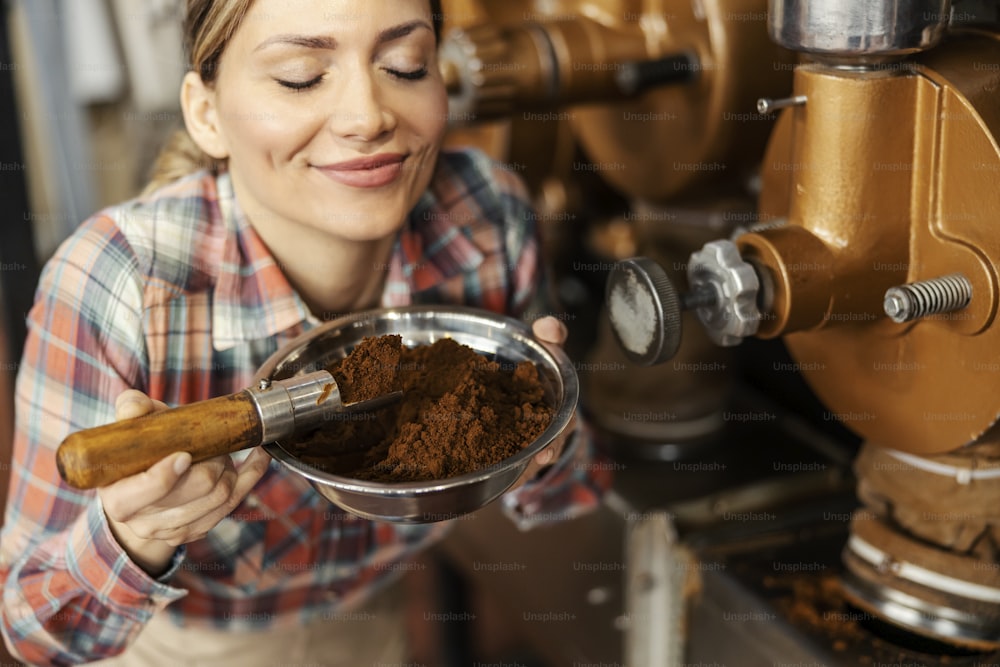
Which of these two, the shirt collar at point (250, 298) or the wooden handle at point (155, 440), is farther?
the shirt collar at point (250, 298)

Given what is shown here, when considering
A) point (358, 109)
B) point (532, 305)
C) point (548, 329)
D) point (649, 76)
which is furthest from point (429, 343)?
point (649, 76)

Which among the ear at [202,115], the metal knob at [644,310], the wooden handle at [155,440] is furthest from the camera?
the ear at [202,115]

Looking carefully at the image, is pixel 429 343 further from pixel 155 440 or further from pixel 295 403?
pixel 155 440

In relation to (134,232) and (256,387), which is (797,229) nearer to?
(256,387)

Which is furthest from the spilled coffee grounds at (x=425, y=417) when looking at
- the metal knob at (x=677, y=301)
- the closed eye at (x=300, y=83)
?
the closed eye at (x=300, y=83)

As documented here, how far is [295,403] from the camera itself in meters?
0.74

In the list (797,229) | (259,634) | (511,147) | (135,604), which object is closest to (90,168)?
(511,147)

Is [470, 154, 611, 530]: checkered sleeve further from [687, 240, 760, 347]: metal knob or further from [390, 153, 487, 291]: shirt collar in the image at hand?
[687, 240, 760, 347]: metal knob

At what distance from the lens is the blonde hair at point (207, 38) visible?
2.88 feet

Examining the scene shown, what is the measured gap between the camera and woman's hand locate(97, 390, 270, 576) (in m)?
0.69

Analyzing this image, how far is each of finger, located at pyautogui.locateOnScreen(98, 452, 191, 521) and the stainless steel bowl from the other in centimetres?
8

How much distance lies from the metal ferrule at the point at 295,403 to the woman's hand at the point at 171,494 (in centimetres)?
5

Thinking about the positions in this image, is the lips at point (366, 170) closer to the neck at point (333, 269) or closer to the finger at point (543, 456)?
the neck at point (333, 269)

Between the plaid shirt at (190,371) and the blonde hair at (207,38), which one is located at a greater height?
the blonde hair at (207,38)
